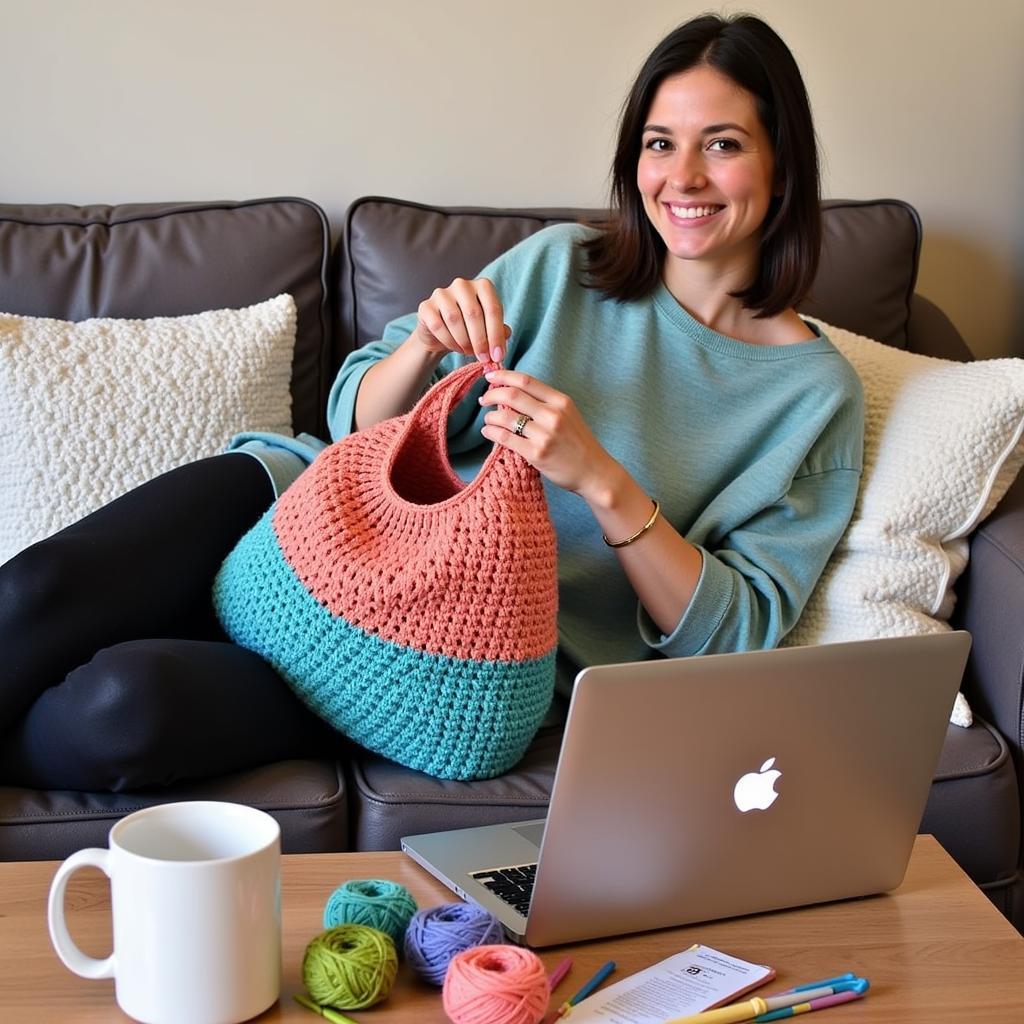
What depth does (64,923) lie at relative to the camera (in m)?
0.76

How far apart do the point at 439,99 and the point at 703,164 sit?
65 centimetres

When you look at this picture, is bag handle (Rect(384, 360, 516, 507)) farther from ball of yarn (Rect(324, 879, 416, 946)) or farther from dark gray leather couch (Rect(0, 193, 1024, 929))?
ball of yarn (Rect(324, 879, 416, 946))

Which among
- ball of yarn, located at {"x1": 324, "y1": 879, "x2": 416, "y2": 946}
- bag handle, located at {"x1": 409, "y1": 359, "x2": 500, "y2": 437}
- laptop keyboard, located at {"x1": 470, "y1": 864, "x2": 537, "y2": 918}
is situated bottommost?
laptop keyboard, located at {"x1": 470, "y1": 864, "x2": 537, "y2": 918}

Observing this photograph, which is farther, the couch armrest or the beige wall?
the beige wall

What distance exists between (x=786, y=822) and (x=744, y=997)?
15 cm

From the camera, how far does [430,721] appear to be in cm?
124

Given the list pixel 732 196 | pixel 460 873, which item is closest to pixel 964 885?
pixel 460 873

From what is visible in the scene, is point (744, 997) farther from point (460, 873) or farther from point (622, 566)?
point (622, 566)

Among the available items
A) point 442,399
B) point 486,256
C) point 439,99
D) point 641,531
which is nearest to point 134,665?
point 442,399

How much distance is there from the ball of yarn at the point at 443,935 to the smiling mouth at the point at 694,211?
2.96ft

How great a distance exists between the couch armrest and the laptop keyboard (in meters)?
0.68

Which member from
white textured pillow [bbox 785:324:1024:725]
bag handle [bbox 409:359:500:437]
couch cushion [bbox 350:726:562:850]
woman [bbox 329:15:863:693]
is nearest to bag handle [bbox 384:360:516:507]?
bag handle [bbox 409:359:500:437]

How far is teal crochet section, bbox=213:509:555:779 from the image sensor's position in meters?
1.23

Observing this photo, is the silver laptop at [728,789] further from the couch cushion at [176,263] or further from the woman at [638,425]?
the couch cushion at [176,263]
